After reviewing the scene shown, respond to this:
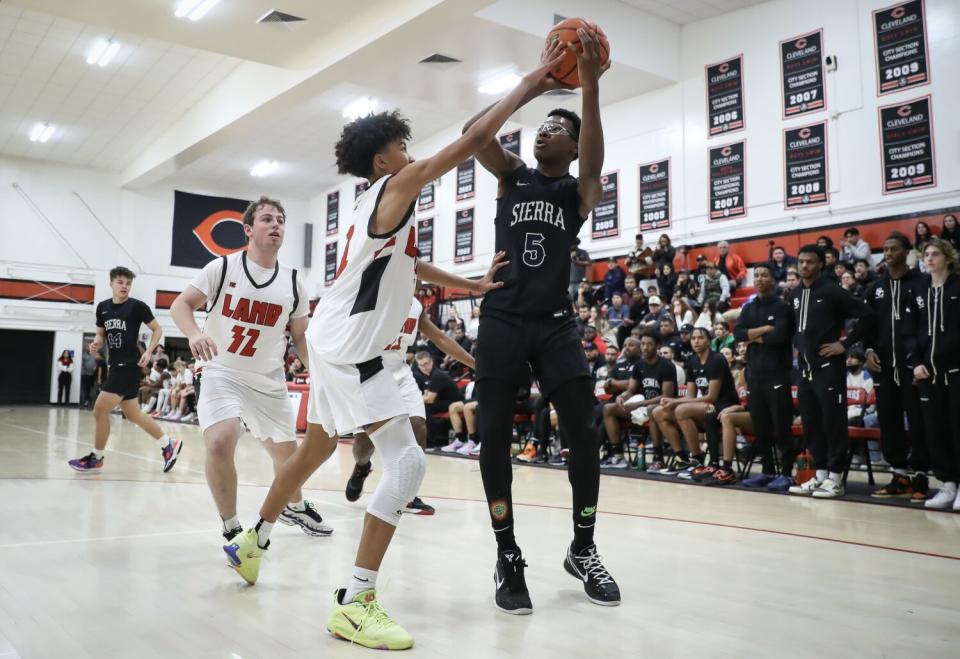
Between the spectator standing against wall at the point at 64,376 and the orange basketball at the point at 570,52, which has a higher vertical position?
the orange basketball at the point at 570,52

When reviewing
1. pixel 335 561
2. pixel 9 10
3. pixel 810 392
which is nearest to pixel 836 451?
pixel 810 392

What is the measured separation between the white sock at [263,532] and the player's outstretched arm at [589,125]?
1922 millimetres

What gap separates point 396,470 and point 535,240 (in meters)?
1.14

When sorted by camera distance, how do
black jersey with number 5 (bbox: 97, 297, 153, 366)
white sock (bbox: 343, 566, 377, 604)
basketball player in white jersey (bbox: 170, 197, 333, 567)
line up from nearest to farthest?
white sock (bbox: 343, 566, 377, 604), basketball player in white jersey (bbox: 170, 197, 333, 567), black jersey with number 5 (bbox: 97, 297, 153, 366)

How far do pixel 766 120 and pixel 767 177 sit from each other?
1.01m

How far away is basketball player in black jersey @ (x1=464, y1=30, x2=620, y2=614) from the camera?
10.0 feet

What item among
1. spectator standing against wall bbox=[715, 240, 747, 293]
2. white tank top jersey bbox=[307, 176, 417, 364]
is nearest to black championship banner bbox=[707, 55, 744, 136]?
spectator standing against wall bbox=[715, 240, 747, 293]

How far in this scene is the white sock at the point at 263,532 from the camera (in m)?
3.20

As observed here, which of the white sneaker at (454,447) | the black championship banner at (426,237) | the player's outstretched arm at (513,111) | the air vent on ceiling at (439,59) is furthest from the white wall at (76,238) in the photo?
the player's outstretched arm at (513,111)

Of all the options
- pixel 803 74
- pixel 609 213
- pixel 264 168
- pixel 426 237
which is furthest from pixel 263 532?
pixel 264 168

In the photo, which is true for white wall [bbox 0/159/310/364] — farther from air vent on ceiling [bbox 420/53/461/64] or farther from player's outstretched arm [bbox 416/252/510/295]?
player's outstretched arm [bbox 416/252/510/295]

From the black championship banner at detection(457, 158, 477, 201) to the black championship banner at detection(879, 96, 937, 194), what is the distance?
32.3 feet

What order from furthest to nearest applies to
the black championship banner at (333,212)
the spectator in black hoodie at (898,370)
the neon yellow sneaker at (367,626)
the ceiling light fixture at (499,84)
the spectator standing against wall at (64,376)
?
1. the black championship banner at (333,212)
2. the spectator standing against wall at (64,376)
3. the ceiling light fixture at (499,84)
4. the spectator in black hoodie at (898,370)
5. the neon yellow sneaker at (367,626)

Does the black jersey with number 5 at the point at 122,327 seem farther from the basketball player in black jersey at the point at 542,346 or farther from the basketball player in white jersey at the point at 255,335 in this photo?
the basketball player in black jersey at the point at 542,346
